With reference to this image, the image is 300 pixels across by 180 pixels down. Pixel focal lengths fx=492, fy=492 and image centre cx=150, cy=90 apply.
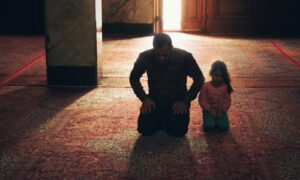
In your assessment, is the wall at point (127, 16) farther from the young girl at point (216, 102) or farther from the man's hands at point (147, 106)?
the man's hands at point (147, 106)

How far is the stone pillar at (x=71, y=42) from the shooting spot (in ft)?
19.5

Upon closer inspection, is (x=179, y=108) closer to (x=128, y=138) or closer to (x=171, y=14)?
(x=128, y=138)

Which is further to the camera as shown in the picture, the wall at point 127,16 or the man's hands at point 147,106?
the wall at point 127,16

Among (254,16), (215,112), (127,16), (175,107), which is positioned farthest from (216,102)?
(254,16)

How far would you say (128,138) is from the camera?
4.16 metres

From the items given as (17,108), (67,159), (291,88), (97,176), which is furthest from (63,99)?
(291,88)

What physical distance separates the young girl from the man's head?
58 centimetres

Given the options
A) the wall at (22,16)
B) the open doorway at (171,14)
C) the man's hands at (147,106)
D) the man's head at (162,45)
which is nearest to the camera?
the man's head at (162,45)

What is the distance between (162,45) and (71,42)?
245 centimetres

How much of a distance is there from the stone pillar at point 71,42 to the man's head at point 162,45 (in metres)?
2.23

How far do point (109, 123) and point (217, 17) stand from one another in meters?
7.80

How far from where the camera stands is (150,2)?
11453mm

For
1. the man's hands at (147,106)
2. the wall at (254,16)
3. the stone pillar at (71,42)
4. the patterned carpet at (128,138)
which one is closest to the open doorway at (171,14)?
the wall at (254,16)

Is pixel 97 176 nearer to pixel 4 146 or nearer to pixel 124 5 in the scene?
pixel 4 146
